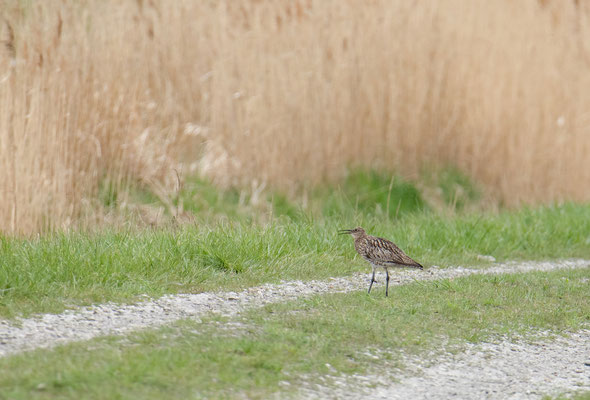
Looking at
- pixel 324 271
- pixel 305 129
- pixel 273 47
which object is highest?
pixel 273 47

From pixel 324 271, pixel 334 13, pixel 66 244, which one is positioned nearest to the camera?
pixel 66 244

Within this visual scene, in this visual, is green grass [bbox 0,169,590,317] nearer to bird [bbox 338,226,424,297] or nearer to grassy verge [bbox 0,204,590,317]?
grassy verge [bbox 0,204,590,317]

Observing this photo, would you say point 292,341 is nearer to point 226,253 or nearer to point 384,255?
point 384,255

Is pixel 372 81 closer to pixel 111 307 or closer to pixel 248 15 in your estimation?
pixel 248 15

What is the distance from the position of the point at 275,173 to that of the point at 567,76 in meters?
5.44

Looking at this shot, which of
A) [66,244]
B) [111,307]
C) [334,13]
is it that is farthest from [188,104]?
[111,307]

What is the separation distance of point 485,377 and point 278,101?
22.8 ft

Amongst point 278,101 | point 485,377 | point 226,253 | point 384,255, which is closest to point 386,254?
point 384,255

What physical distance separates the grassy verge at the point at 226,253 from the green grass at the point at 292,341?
1.00 metres

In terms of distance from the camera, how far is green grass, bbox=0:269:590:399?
5121 mm

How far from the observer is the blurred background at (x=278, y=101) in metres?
9.88

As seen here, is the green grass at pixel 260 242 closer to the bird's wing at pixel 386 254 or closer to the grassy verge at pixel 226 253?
the grassy verge at pixel 226 253

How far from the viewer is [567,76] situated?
14.7 meters

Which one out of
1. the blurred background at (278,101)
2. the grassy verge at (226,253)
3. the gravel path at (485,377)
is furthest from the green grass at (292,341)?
the blurred background at (278,101)
